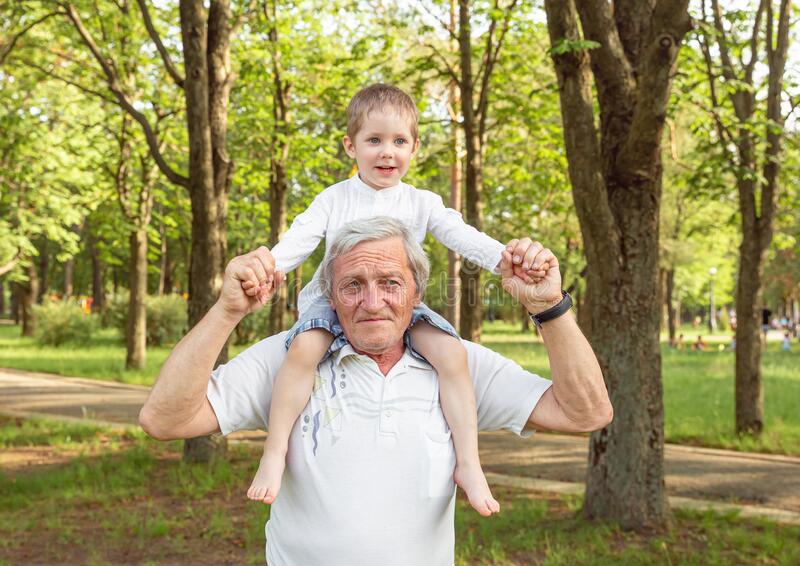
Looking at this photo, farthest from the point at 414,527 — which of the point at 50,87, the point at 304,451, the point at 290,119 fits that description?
the point at 50,87

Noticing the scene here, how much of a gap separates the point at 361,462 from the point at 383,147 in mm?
972

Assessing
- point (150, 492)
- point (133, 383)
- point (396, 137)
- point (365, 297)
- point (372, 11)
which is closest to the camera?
point (365, 297)

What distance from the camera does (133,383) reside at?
1769 cm

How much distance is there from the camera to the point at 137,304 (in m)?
19.1

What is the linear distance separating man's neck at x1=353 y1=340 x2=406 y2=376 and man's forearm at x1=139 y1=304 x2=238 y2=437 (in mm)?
414

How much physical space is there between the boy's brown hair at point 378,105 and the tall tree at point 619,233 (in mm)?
4308

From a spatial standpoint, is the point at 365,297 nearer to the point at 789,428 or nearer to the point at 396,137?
the point at 396,137

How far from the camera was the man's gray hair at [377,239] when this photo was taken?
2.19 metres

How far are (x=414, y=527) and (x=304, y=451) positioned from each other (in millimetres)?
360

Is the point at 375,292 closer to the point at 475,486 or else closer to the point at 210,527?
the point at 475,486

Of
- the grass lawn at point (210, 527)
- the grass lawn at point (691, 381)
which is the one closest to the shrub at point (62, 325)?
the grass lawn at point (691, 381)

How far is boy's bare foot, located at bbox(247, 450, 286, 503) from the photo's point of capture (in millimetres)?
2141

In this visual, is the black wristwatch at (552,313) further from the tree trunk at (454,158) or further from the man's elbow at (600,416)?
the tree trunk at (454,158)

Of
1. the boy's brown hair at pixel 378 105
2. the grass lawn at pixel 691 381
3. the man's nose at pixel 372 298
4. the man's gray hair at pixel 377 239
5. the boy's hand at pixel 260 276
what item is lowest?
the grass lawn at pixel 691 381
